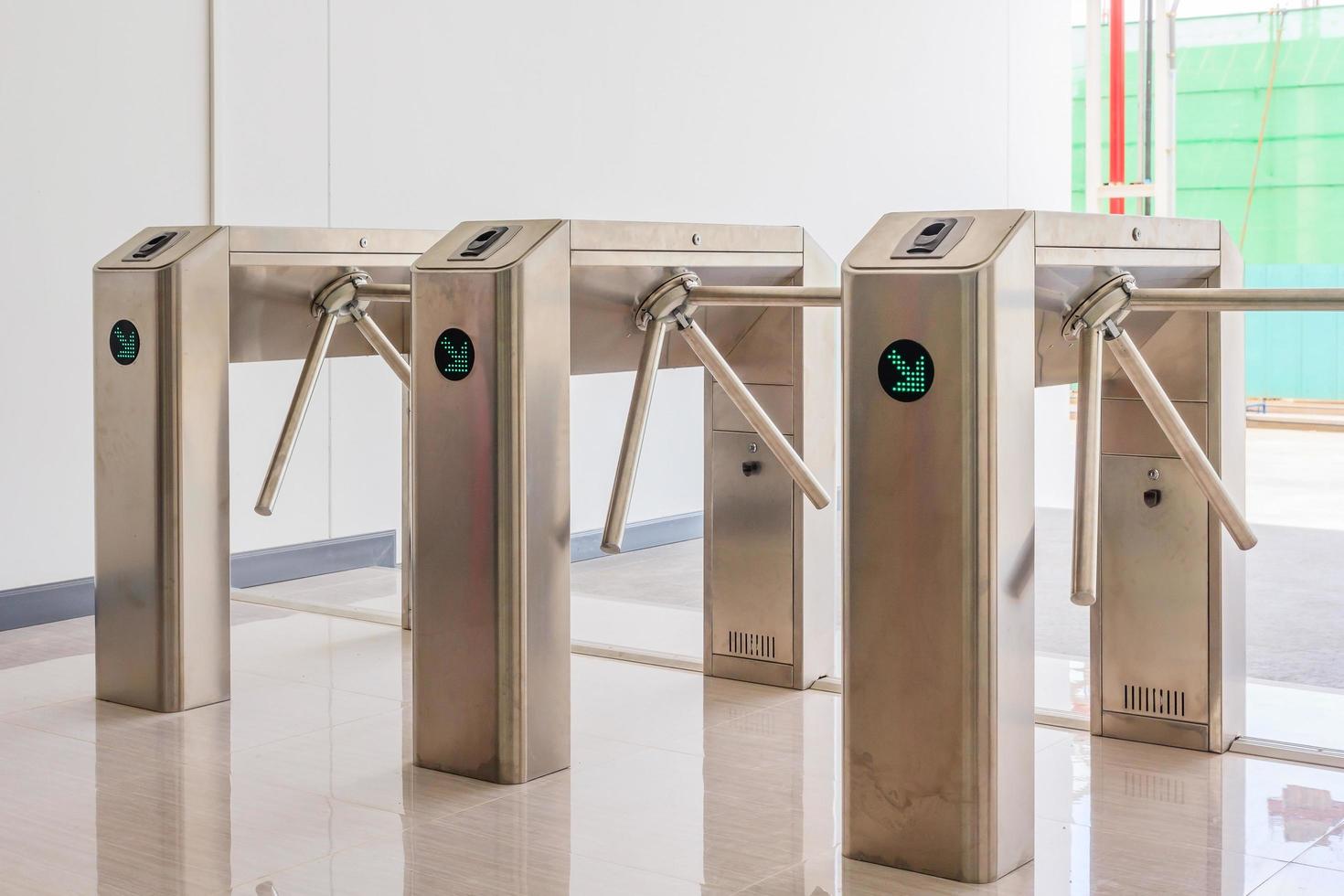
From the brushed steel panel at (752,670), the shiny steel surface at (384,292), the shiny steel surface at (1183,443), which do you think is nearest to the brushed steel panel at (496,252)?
the shiny steel surface at (384,292)

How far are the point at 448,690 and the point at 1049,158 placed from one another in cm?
486

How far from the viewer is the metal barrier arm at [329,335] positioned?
7.09 feet

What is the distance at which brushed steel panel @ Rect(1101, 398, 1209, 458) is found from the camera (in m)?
1.90

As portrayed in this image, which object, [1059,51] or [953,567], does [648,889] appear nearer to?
[953,567]

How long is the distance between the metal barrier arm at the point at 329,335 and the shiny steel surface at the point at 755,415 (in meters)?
0.47

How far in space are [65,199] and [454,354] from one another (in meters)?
1.43

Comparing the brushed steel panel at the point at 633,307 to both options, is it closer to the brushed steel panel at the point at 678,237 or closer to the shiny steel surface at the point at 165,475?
the brushed steel panel at the point at 678,237

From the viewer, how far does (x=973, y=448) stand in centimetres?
142

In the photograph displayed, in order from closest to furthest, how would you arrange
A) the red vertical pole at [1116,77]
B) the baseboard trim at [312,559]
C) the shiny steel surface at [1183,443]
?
the shiny steel surface at [1183,443] → the baseboard trim at [312,559] → the red vertical pole at [1116,77]

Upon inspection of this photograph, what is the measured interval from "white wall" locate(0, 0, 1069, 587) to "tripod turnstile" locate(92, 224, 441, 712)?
744mm

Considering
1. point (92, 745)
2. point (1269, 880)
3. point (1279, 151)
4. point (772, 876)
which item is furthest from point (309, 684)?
point (1279, 151)

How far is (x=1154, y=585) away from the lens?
1.93 metres

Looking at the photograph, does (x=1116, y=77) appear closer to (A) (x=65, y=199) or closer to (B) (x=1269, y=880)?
(A) (x=65, y=199)

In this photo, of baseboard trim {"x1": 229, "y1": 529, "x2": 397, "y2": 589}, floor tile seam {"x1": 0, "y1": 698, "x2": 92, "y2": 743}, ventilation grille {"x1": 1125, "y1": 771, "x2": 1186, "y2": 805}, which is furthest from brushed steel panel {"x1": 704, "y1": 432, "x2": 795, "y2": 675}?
baseboard trim {"x1": 229, "y1": 529, "x2": 397, "y2": 589}
